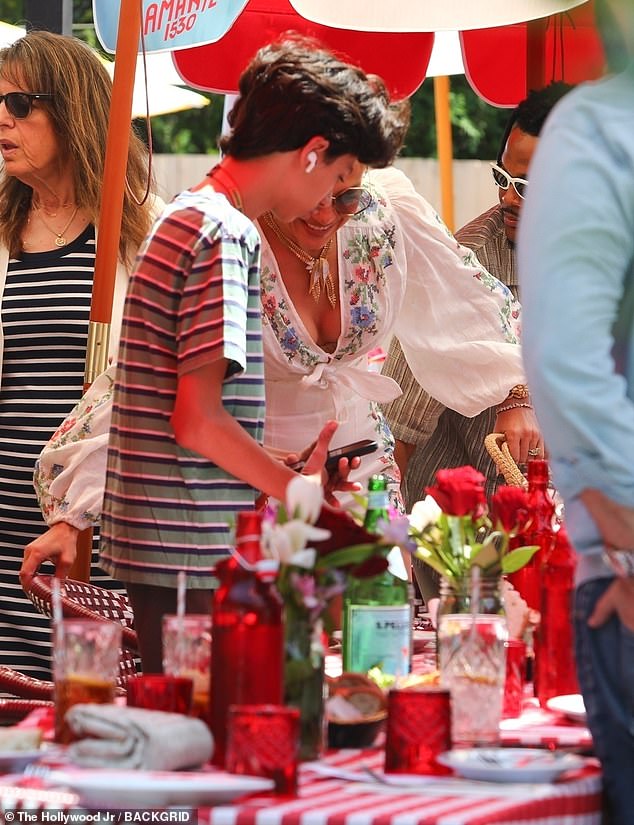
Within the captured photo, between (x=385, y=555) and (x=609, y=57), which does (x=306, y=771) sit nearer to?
(x=385, y=555)

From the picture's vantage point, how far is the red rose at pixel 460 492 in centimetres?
195

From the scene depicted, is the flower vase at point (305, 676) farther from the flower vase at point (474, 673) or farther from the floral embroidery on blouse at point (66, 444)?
the floral embroidery on blouse at point (66, 444)

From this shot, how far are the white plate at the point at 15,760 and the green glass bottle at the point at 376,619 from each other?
1.86 feet

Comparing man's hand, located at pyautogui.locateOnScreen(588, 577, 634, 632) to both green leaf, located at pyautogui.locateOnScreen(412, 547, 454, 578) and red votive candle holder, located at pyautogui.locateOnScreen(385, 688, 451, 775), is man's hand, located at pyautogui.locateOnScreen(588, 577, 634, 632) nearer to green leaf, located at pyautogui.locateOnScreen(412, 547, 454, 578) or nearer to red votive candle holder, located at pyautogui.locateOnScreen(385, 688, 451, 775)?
red votive candle holder, located at pyautogui.locateOnScreen(385, 688, 451, 775)

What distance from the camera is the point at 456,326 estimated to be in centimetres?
337

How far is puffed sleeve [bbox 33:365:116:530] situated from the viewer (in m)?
2.83

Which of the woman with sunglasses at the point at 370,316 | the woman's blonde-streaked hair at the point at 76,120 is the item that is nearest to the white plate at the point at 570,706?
the woman with sunglasses at the point at 370,316

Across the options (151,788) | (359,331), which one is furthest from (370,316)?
(151,788)

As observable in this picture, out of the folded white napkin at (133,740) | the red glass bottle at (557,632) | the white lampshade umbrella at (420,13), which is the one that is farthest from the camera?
the white lampshade umbrella at (420,13)

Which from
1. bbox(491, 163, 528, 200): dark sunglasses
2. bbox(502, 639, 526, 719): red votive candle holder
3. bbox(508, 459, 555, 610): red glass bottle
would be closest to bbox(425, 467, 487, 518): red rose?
bbox(502, 639, 526, 719): red votive candle holder

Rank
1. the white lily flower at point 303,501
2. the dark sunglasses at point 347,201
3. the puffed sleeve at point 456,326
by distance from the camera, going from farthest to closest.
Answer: the puffed sleeve at point 456,326 → the dark sunglasses at point 347,201 → the white lily flower at point 303,501

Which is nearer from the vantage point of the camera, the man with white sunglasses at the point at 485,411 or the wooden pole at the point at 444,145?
the man with white sunglasses at the point at 485,411

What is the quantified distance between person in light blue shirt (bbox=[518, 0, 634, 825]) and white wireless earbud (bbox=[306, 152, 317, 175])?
71cm

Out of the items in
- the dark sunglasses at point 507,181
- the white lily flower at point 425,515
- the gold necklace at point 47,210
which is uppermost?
the dark sunglasses at point 507,181
